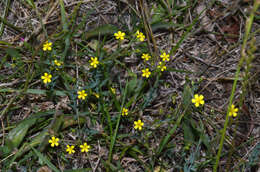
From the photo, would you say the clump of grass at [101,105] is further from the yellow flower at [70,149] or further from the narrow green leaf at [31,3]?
the narrow green leaf at [31,3]

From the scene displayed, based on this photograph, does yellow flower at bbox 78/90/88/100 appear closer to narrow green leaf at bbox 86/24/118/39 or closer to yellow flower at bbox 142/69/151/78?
yellow flower at bbox 142/69/151/78

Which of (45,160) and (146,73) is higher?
(146,73)

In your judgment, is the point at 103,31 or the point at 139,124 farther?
the point at 103,31

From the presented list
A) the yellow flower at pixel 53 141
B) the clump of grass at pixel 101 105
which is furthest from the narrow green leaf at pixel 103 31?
the yellow flower at pixel 53 141

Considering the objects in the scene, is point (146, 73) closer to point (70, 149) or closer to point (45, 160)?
point (70, 149)

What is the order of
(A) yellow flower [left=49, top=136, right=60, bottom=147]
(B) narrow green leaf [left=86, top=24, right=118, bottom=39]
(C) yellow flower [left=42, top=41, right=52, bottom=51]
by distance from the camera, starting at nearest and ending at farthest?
1. (A) yellow flower [left=49, top=136, right=60, bottom=147]
2. (C) yellow flower [left=42, top=41, right=52, bottom=51]
3. (B) narrow green leaf [left=86, top=24, right=118, bottom=39]

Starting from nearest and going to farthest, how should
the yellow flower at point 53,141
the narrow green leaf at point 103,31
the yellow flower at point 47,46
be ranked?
the yellow flower at point 53,141 → the yellow flower at point 47,46 → the narrow green leaf at point 103,31

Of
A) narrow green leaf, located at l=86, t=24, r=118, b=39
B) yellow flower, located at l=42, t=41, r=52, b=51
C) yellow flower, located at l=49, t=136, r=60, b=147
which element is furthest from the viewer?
narrow green leaf, located at l=86, t=24, r=118, b=39

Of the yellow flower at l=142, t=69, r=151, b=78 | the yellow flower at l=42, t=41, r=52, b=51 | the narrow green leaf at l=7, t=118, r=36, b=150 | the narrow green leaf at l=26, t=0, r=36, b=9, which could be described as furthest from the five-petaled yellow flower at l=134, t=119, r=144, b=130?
the narrow green leaf at l=26, t=0, r=36, b=9

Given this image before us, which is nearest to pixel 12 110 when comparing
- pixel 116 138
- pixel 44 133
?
pixel 44 133

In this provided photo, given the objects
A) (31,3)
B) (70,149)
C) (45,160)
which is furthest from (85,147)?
(31,3)

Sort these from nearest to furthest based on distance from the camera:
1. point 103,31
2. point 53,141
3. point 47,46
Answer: point 53,141, point 47,46, point 103,31
